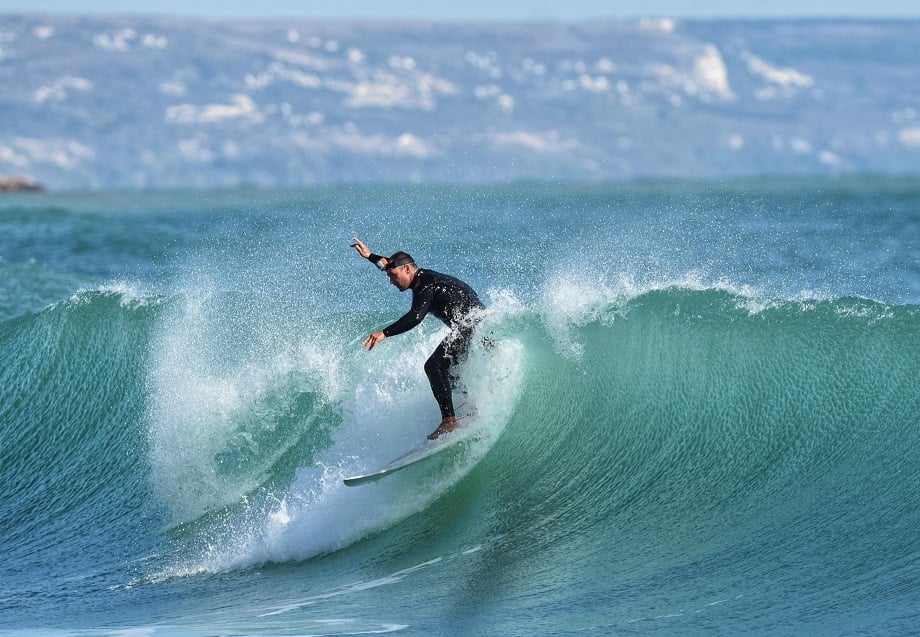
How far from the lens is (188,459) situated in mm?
11062

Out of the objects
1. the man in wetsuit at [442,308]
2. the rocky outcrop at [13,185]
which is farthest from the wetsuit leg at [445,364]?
the rocky outcrop at [13,185]

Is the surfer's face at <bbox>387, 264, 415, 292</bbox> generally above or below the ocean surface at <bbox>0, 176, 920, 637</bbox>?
above

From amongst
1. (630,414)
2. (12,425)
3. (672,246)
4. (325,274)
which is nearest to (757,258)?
(672,246)

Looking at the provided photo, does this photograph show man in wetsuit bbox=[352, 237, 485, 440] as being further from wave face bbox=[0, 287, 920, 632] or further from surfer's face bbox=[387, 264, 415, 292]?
wave face bbox=[0, 287, 920, 632]

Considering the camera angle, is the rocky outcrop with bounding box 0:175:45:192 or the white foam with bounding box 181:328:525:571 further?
the rocky outcrop with bounding box 0:175:45:192

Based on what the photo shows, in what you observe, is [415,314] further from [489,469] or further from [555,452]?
[555,452]

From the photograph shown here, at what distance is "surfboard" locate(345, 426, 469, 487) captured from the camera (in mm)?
9523

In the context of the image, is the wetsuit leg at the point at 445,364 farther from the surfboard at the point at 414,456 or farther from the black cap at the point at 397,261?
the black cap at the point at 397,261

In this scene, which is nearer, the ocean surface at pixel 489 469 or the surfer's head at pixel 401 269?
the ocean surface at pixel 489 469

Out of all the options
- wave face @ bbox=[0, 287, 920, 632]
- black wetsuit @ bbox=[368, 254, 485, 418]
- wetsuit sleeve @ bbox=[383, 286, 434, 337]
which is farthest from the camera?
black wetsuit @ bbox=[368, 254, 485, 418]

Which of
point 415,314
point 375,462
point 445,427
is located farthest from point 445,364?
point 375,462

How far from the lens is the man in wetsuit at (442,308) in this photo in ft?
29.9

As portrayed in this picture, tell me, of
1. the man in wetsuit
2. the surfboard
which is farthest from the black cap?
the surfboard

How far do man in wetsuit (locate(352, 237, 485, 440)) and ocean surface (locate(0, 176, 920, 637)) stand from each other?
438 millimetres
